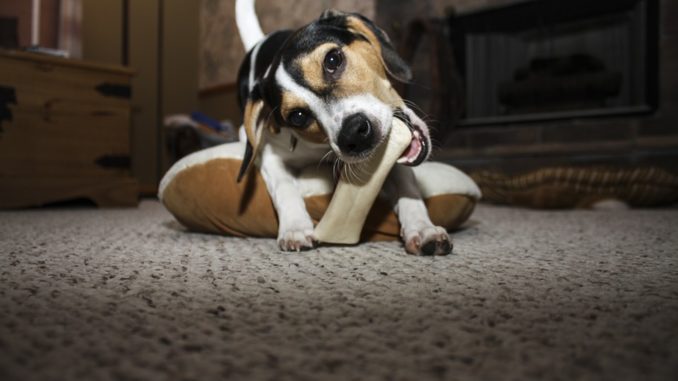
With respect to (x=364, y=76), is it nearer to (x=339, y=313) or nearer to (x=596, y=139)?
(x=339, y=313)

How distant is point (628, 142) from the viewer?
10.6 feet

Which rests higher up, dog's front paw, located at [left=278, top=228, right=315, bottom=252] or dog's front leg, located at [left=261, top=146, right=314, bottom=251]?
dog's front leg, located at [left=261, top=146, right=314, bottom=251]

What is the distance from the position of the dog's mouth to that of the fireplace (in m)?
2.65

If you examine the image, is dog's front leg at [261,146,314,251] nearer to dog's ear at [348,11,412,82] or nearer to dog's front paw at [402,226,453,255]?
dog's front paw at [402,226,453,255]

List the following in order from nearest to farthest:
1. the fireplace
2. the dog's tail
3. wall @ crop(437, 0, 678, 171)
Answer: the dog's tail, wall @ crop(437, 0, 678, 171), the fireplace

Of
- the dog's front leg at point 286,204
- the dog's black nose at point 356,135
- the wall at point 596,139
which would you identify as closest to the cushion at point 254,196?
the dog's front leg at point 286,204

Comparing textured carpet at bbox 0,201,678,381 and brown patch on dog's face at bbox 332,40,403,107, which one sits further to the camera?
brown patch on dog's face at bbox 332,40,403,107

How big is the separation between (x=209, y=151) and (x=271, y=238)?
0.35 m

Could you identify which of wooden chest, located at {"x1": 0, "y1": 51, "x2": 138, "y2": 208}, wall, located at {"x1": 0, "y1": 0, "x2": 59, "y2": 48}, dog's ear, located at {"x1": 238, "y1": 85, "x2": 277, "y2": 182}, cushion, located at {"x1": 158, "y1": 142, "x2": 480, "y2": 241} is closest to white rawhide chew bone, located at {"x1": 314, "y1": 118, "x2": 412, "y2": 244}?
cushion, located at {"x1": 158, "y1": 142, "x2": 480, "y2": 241}

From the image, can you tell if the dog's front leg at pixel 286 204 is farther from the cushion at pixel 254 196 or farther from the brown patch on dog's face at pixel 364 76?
the brown patch on dog's face at pixel 364 76

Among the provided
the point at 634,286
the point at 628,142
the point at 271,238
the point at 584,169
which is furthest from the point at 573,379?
the point at 628,142

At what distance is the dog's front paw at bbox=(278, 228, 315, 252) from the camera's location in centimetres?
128

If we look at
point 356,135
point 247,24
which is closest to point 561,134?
point 247,24

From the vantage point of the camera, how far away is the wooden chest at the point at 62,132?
270 centimetres
